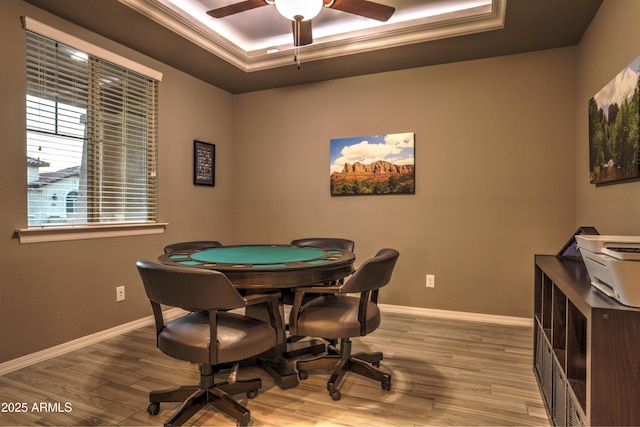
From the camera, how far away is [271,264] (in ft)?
6.81

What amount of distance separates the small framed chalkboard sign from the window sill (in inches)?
27.9

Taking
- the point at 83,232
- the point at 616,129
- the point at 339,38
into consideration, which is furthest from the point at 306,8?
the point at 83,232

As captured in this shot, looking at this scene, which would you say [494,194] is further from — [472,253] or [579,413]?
[579,413]

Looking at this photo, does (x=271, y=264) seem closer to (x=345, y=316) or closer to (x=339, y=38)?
(x=345, y=316)

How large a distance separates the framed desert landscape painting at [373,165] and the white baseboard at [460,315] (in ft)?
3.90

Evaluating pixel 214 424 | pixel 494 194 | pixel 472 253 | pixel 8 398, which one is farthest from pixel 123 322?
pixel 494 194

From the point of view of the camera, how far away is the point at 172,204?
12.5 ft

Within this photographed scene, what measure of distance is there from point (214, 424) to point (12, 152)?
2197mm

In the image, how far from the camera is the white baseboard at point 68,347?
2.49 m

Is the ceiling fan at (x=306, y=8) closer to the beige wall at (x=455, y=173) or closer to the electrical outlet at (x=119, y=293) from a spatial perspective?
the beige wall at (x=455, y=173)

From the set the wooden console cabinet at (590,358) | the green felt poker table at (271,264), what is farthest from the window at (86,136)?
the wooden console cabinet at (590,358)

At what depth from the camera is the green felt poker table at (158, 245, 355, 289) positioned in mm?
1938

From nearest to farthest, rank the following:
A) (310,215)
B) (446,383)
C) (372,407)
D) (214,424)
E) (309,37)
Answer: (214,424) → (372,407) → (446,383) → (309,37) → (310,215)

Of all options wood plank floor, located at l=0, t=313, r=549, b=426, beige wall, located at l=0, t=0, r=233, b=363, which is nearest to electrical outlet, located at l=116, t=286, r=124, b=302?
beige wall, located at l=0, t=0, r=233, b=363
